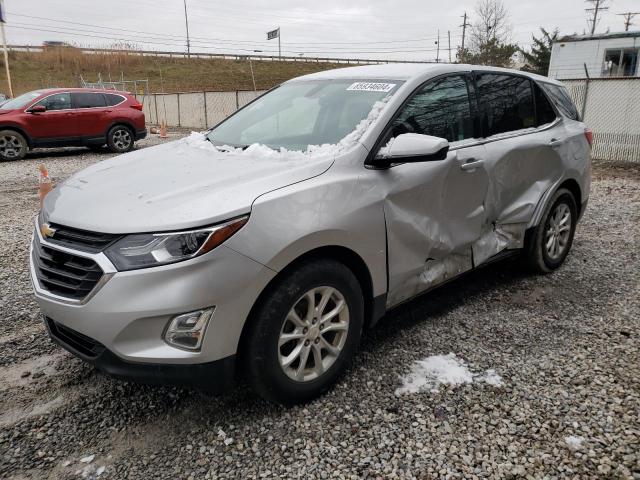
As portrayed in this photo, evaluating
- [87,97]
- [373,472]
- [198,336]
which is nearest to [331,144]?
[198,336]

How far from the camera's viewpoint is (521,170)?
3.95 metres

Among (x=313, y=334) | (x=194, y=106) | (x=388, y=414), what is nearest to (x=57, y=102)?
(x=194, y=106)

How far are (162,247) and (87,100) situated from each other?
1244cm

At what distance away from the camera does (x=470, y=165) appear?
338 cm

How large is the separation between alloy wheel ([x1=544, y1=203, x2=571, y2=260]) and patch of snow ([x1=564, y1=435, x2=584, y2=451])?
2291mm

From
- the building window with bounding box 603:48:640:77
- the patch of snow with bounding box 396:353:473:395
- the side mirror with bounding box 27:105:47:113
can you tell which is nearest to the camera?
the patch of snow with bounding box 396:353:473:395

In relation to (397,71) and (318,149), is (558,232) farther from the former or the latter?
(318,149)

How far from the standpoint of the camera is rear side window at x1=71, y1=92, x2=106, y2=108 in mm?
12648

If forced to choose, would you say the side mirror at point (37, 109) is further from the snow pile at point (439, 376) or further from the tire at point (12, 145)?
the snow pile at point (439, 376)

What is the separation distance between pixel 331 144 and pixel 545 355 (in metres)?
1.89

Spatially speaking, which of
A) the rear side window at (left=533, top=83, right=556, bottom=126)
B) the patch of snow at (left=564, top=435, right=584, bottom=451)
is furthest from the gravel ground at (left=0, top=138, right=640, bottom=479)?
the rear side window at (left=533, top=83, right=556, bottom=126)

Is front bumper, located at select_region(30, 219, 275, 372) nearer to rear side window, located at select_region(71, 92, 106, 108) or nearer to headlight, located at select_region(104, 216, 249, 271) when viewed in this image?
headlight, located at select_region(104, 216, 249, 271)

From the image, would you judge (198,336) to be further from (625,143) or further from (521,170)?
(625,143)

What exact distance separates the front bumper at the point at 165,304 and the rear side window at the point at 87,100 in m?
12.1
